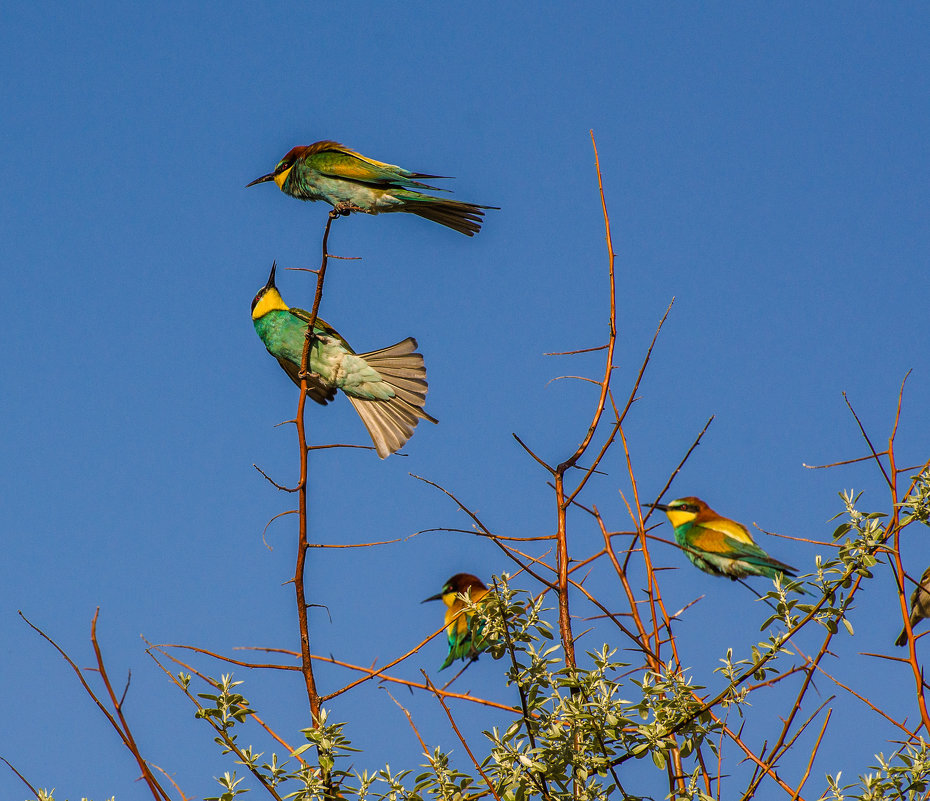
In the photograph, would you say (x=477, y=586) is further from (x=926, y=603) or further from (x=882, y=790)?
(x=882, y=790)

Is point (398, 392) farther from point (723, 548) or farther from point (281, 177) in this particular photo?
point (723, 548)

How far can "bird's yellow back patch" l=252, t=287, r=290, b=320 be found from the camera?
16.3ft

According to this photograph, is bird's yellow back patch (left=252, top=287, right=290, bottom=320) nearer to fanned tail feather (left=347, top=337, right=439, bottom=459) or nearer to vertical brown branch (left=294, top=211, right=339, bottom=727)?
fanned tail feather (left=347, top=337, right=439, bottom=459)

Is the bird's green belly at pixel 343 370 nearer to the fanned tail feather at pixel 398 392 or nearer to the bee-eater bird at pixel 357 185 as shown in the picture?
the fanned tail feather at pixel 398 392

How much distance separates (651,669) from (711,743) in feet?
0.67

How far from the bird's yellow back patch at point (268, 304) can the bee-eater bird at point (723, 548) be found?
2.14 metres

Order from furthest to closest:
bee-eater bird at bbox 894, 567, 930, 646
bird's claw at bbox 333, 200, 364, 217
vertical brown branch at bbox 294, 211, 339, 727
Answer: bird's claw at bbox 333, 200, 364, 217 → bee-eater bird at bbox 894, 567, 930, 646 → vertical brown branch at bbox 294, 211, 339, 727

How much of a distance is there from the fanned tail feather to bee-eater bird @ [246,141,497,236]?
638mm

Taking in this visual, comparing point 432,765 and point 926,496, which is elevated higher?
point 926,496

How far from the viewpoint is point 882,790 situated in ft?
6.11

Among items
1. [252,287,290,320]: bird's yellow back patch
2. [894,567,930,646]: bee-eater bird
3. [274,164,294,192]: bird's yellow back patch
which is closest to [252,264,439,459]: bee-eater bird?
[252,287,290,320]: bird's yellow back patch

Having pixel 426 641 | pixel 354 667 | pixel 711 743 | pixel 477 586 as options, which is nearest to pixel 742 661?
pixel 711 743

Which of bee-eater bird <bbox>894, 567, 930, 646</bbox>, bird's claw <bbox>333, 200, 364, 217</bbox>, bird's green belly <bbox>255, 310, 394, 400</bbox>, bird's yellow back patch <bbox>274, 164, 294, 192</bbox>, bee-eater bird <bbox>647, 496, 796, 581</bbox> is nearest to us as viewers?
bee-eater bird <bbox>894, 567, 930, 646</bbox>

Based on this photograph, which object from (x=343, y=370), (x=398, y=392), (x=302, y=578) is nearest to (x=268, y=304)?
(x=343, y=370)
